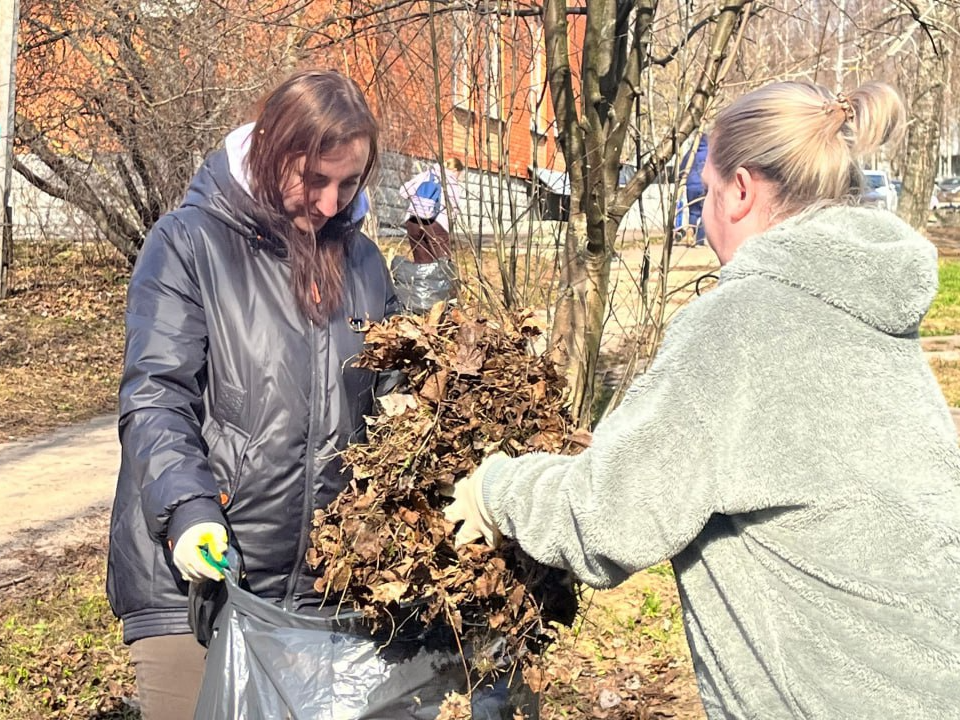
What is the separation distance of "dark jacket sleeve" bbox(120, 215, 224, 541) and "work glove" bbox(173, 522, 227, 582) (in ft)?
0.07

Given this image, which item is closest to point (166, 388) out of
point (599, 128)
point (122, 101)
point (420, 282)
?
point (599, 128)

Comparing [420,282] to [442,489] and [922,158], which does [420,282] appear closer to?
[442,489]

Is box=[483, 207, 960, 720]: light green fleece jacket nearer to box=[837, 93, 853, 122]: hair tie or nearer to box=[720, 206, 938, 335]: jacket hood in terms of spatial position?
box=[720, 206, 938, 335]: jacket hood

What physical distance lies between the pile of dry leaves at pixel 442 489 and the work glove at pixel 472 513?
0.09ft

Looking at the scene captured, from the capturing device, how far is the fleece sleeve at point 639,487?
1.71 meters

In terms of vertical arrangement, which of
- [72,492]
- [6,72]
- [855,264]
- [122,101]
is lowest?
[72,492]

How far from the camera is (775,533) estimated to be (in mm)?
1716

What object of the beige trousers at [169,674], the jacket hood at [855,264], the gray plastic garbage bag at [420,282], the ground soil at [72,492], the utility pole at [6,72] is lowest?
the ground soil at [72,492]

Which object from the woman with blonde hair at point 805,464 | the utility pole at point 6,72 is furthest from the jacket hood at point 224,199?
the utility pole at point 6,72

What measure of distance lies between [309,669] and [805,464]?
1113 millimetres

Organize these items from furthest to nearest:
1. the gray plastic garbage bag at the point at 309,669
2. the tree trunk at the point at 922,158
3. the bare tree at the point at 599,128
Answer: the tree trunk at the point at 922,158 → the bare tree at the point at 599,128 → the gray plastic garbage bag at the point at 309,669

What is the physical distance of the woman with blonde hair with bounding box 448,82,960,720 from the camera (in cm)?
169

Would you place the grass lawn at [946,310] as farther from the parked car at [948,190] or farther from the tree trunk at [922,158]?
the parked car at [948,190]

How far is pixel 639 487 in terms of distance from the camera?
1.74 meters
